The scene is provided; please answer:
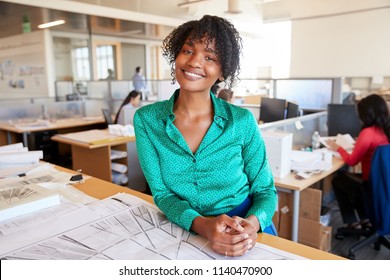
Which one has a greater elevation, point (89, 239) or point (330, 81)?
point (330, 81)

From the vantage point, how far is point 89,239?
825 millimetres

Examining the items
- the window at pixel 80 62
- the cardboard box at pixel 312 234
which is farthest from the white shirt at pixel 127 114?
the window at pixel 80 62

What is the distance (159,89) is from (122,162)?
2.31 m

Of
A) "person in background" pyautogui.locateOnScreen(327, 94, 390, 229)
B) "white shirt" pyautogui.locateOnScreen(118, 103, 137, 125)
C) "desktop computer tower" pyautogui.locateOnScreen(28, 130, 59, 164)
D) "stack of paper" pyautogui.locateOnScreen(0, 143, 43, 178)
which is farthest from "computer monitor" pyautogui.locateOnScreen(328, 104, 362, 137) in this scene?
"desktop computer tower" pyautogui.locateOnScreen(28, 130, 59, 164)

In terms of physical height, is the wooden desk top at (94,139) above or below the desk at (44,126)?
above

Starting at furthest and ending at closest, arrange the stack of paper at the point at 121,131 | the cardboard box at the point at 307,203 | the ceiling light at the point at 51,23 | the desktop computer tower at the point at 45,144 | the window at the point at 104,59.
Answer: the window at the point at 104,59 < the ceiling light at the point at 51,23 < the desktop computer tower at the point at 45,144 < the stack of paper at the point at 121,131 < the cardboard box at the point at 307,203

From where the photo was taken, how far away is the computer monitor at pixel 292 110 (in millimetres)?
3100

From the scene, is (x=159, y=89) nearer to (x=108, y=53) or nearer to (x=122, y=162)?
(x=122, y=162)

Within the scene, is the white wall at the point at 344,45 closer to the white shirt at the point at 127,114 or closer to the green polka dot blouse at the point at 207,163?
the white shirt at the point at 127,114

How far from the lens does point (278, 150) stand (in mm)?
2008

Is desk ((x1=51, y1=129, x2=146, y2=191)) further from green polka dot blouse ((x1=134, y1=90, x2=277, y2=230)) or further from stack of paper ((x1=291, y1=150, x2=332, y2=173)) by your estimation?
green polka dot blouse ((x1=134, y1=90, x2=277, y2=230))

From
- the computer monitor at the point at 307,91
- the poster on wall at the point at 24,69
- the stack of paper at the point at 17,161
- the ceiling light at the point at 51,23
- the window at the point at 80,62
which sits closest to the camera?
the stack of paper at the point at 17,161
